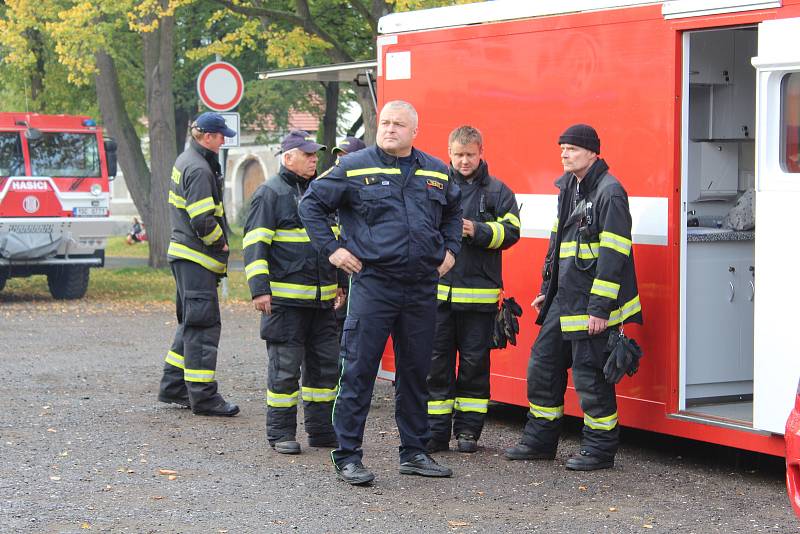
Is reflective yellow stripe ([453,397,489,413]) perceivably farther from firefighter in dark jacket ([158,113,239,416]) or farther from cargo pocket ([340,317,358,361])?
firefighter in dark jacket ([158,113,239,416])

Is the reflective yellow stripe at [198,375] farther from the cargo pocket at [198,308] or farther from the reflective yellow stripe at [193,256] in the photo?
the reflective yellow stripe at [193,256]

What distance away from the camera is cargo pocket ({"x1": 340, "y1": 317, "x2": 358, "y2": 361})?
6434 mm

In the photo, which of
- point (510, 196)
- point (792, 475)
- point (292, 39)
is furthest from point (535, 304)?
point (292, 39)

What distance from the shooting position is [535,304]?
720 centimetres

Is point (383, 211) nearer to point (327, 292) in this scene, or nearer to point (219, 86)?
point (327, 292)

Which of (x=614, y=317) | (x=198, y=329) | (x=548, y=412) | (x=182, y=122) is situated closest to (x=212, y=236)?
(x=198, y=329)

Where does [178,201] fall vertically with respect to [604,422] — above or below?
above

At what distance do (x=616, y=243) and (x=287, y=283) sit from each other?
1.94 m

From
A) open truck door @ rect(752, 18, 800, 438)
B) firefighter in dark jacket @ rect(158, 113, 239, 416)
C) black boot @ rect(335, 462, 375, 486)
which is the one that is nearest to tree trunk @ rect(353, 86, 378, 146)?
firefighter in dark jacket @ rect(158, 113, 239, 416)

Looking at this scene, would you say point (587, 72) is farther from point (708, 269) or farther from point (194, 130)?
point (194, 130)

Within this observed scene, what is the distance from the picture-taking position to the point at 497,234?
7.09 meters

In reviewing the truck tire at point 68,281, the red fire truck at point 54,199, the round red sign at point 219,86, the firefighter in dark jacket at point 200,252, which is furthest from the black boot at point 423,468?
the truck tire at point 68,281

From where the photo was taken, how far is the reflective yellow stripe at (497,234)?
7074mm

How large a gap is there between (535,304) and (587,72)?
1355mm
